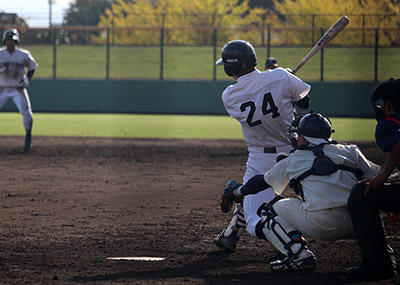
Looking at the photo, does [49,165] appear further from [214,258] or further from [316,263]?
[316,263]

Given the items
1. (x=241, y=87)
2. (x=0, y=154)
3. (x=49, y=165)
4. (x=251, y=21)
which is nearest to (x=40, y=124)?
(x=0, y=154)

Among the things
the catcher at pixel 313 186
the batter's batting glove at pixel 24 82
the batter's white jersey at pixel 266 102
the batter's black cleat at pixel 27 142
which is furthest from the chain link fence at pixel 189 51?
the catcher at pixel 313 186

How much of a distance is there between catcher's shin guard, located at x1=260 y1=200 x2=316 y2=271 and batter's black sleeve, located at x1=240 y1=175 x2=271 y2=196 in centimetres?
27

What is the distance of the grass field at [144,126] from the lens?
1705 cm

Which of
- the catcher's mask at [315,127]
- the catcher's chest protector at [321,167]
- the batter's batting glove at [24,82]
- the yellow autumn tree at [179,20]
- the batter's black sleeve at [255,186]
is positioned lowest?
the batter's black sleeve at [255,186]

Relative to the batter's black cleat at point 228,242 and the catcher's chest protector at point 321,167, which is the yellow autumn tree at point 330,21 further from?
the catcher's chest protector at point 321,167

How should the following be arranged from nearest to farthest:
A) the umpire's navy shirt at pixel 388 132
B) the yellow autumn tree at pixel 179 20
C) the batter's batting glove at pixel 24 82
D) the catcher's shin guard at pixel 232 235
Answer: the umpire's navy shirt at pixel 388 132
the catcher's shin guard at pixel 232 235
the batter's batting glove at pixel 24 82
the yellow autumn tree at pixel 179 20

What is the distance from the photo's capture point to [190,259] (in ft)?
17.7

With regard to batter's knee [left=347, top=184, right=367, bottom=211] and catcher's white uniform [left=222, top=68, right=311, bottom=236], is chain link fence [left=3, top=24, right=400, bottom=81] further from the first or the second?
batter's knee [left=347, top=184, right=367, bottom=211]

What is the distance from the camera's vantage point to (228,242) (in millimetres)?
5734

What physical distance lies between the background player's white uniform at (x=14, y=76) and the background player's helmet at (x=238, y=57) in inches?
333

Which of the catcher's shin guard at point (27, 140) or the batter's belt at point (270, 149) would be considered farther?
the catcher's shin guard at point (27, 140)

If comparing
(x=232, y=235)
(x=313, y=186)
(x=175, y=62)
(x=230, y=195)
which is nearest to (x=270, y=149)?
(x=230, y=195)

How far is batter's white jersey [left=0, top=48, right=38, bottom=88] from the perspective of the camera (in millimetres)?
13664
